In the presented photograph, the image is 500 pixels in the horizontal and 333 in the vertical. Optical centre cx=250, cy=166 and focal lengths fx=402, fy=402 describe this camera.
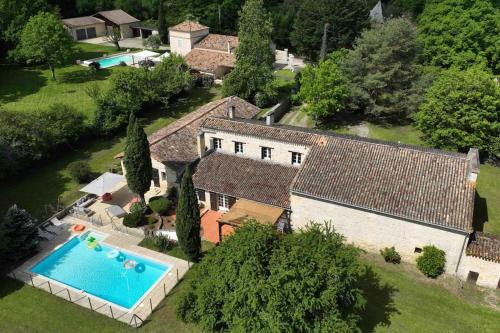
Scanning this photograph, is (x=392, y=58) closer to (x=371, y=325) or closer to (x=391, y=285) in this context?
(x=391, y=285)

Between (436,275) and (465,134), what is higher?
(465,134)

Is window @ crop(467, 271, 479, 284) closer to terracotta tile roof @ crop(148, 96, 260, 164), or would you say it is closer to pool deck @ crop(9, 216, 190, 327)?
pool deck @ crop(9, 216, 190, 327)

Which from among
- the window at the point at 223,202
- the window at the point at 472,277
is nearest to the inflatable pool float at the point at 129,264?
the window at the point at 223,202

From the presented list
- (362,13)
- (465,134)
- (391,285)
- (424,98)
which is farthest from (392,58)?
(391,285)

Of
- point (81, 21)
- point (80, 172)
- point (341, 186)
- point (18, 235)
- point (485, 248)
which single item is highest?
point (81, 21)

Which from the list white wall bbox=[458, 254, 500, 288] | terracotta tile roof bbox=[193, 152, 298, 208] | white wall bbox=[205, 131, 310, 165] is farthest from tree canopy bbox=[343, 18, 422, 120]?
white wall bbox=[458, 254, 500, 288]

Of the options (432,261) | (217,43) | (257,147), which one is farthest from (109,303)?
(217,43)

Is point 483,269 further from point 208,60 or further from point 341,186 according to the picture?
point 208,60

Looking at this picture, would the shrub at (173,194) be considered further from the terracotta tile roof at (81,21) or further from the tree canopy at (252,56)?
Result: the terracotta tile roof at (81,21)
